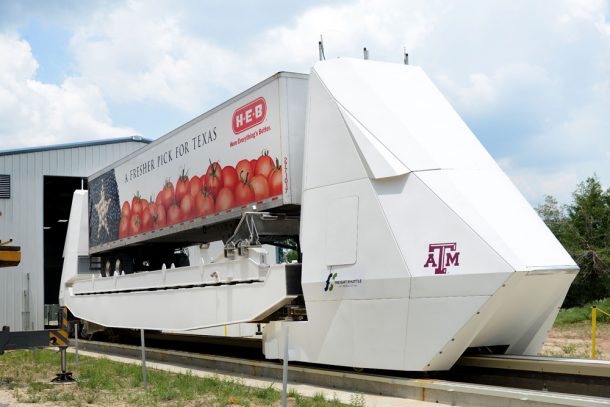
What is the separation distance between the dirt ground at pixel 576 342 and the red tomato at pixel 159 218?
898 cm

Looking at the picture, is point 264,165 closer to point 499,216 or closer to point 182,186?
point 182,186

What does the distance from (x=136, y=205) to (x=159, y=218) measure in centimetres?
180

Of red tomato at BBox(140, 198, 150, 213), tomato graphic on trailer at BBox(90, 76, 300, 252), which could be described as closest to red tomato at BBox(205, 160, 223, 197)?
tomato graphic on trailer at BBox(90, 76, 300, 252)

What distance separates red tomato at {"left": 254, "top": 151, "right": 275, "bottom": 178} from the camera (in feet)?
44.3

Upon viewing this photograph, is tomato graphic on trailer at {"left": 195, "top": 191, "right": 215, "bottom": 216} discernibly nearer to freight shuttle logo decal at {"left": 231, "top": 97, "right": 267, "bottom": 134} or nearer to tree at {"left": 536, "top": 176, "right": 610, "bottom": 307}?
freight shuttle logo decal at {"left": 231, "top": 97, "right": 267, "bottom": 134}

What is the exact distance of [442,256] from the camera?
1002cm

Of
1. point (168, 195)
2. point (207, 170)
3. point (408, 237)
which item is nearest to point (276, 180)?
point (207, 170)

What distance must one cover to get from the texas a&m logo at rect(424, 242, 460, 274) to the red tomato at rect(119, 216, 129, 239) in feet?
40.0

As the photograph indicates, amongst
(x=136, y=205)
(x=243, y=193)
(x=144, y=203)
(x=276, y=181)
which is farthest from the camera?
(x=136, y=205)

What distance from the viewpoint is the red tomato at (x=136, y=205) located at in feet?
64.6

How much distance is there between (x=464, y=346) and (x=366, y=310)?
150 centimetres

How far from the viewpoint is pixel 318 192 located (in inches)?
475

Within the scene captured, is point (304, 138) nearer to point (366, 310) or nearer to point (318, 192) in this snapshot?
point (318, 192)

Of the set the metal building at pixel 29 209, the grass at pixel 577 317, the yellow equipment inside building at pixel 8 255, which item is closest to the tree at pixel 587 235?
the grass at pixel 577 317
